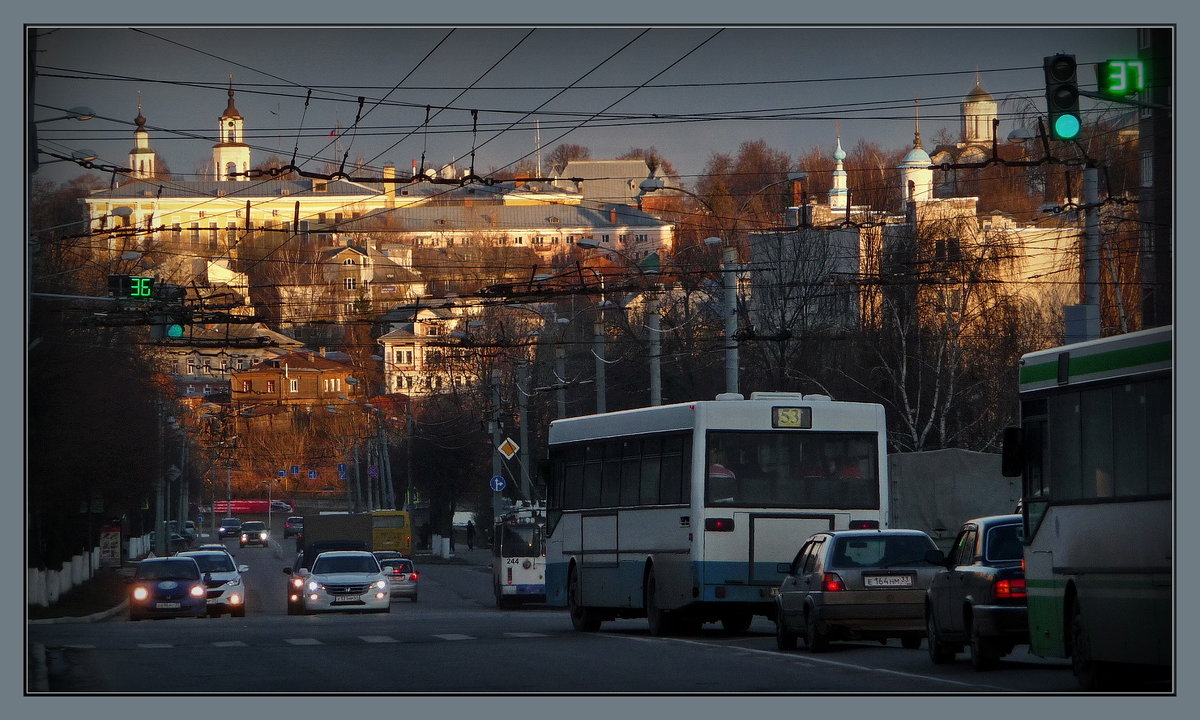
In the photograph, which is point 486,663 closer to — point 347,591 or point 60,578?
point 347,591

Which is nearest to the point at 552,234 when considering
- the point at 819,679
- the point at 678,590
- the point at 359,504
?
the point at 359,504

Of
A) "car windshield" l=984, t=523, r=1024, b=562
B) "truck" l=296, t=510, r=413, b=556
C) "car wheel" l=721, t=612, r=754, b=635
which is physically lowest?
"truck" l=296, t=510, r=413, b=556

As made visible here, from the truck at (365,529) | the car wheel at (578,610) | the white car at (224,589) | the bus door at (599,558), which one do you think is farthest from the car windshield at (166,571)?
the truck at (365,529)

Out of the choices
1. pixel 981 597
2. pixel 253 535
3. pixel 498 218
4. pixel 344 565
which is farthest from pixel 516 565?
pixel 498 218

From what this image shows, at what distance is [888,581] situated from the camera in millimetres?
17234

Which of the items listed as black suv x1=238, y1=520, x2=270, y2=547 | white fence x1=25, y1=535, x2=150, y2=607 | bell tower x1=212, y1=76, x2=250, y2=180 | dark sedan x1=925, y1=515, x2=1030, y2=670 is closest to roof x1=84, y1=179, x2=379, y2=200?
bell tower x1=212, y1=76, x2=250, y2=180

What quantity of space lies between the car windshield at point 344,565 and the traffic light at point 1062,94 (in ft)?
70.2

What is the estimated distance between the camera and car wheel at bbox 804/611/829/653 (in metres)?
17.1

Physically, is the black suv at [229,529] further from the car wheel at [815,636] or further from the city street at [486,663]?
the car wheel at [815,636]

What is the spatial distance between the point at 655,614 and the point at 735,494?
5.89 feet

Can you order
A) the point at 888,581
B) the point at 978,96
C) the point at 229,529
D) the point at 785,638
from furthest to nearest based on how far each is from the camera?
1. the point at 229,529
2. the point at 978,96
3. the point at 785,638
4. the point at 888,581

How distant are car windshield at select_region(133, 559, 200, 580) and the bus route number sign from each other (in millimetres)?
15359

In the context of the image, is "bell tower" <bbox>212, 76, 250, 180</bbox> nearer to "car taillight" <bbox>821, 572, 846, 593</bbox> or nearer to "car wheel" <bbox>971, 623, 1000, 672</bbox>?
"car taillight" <bbox>821, 572, 846, 593</bbox>

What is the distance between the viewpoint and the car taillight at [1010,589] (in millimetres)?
14312
